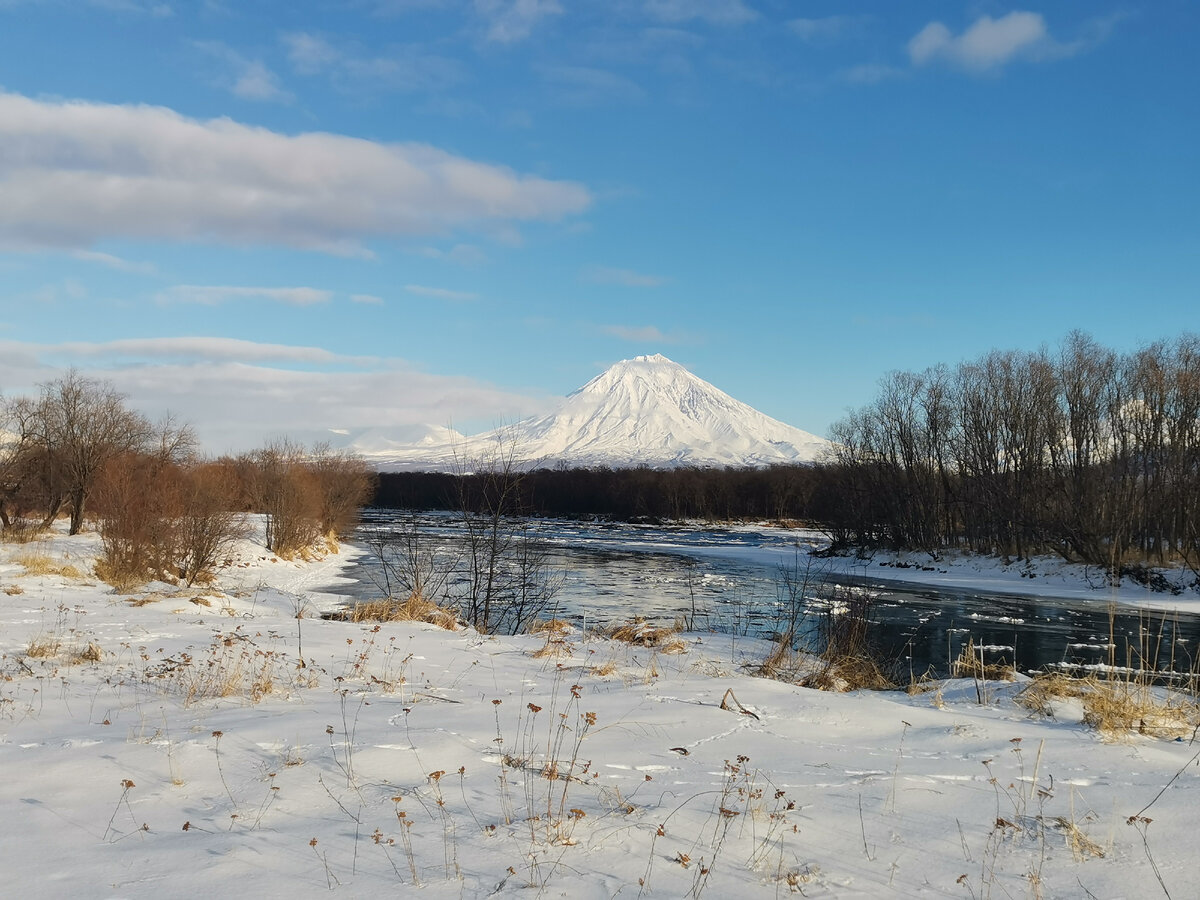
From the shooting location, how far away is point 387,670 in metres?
7.85

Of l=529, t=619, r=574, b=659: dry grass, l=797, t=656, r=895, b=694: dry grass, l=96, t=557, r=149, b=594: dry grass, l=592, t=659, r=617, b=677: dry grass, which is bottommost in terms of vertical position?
l=96, t=557, r=149, b=594: dry grass

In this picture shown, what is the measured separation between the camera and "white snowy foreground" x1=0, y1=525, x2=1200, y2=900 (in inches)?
139

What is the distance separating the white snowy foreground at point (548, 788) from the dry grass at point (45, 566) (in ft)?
45.7

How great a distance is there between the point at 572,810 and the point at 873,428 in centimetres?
4907

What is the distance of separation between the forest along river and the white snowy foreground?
87.6 inches

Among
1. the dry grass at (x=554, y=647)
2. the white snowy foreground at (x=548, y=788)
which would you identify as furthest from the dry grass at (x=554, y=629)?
the white snowy foreground at (x=548, y=788)

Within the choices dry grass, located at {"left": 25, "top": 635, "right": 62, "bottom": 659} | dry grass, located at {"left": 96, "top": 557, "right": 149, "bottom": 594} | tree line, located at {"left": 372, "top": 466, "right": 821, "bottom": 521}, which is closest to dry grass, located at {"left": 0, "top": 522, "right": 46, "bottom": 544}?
dry grass, located at {"left": 96, "top": 557, "right": 149, "bottom": 594}

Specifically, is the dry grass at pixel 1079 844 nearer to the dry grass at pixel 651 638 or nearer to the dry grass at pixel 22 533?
the dry grass at pixel 651 638

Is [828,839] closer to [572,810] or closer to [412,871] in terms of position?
[572,810]

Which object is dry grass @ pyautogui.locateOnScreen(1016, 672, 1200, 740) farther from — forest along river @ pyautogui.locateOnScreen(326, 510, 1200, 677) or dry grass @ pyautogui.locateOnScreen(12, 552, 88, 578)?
dry grass @ pyautogui.locateOnScreen(12, 552, 88, 578)

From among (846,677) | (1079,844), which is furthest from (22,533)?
(1079,844)

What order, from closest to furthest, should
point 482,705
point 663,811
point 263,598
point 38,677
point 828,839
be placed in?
point 828,839 → point 663,811 → point 482,705 → point 38,677 → point 263,598

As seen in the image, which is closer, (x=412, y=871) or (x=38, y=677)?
(x=412, y=871)

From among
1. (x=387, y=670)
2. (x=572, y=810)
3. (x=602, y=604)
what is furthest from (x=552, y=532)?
(x=572, y=810)
